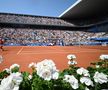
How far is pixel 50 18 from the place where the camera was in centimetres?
6116

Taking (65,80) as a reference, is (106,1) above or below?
above

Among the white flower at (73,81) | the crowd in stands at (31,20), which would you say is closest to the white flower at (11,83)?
the white flower at (73,81)

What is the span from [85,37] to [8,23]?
17695mm

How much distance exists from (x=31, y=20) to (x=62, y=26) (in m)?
8.18

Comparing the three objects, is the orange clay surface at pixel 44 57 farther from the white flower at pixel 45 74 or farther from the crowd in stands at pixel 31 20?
the crowd in stands at pixel 31 20

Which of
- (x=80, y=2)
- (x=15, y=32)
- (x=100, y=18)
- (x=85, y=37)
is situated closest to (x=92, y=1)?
(x=80, y=2)

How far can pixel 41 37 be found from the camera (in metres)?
45.4

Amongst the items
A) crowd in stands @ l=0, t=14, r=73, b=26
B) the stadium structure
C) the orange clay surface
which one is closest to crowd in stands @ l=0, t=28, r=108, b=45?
the stadium structure

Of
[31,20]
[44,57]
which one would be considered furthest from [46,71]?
[31,20]

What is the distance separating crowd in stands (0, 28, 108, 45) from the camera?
4143cm

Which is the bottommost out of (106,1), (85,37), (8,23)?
(85,37)

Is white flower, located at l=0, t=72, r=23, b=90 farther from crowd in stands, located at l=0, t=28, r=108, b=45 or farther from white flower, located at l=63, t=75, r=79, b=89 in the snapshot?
crowd in stands, located at l=0, t=28, r=108, b=45

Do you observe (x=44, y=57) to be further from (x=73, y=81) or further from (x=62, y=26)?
(x=62, y=26)

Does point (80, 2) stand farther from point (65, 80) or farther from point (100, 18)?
point (65, 80)
